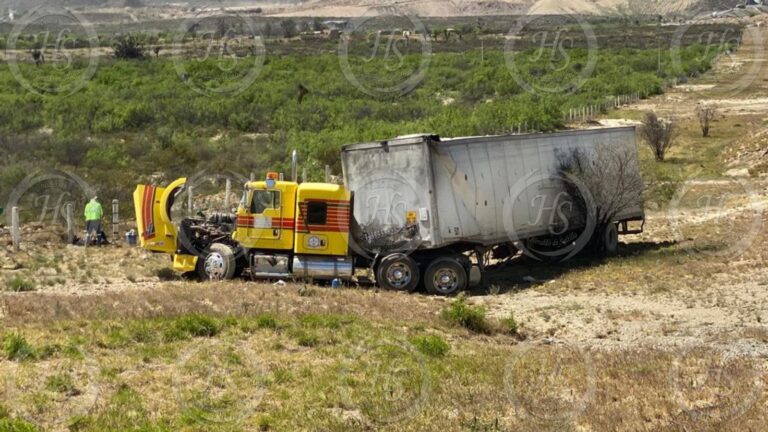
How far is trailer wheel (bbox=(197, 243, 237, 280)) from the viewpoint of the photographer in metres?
19.8

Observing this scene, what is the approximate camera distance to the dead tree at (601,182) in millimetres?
22438

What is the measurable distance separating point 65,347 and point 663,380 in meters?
7.38

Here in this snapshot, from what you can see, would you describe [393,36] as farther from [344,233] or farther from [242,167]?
[344,233]

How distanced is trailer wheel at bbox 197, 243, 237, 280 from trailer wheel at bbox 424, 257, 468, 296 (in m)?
3.96

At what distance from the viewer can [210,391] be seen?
11.1 m

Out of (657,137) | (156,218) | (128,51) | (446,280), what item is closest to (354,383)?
(446,280)

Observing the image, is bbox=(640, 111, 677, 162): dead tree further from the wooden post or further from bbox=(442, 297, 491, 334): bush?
bbox=(442, 297, 491, 334): bush

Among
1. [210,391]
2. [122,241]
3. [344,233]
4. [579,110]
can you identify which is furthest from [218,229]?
[579,110]

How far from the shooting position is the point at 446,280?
64.5 feet

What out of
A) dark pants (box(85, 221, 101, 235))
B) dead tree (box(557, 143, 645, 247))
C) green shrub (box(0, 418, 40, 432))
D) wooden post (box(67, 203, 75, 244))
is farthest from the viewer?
wooden post (box(67, 203, 75, 244))

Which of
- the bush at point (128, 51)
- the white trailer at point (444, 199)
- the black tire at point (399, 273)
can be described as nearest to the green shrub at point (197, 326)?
the black tire at point (399, 273)

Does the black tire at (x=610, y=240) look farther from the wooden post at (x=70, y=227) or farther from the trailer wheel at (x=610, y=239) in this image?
the wooden post at (x=70, y=227)

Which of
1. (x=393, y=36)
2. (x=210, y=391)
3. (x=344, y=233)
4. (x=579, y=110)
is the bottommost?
(x=210, y=391)

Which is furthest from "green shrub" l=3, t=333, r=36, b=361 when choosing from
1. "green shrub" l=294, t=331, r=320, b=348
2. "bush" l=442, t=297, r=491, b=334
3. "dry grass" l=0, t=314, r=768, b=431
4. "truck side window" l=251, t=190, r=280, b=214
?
"truck side window" l=251, t=190, r=280, b=214
